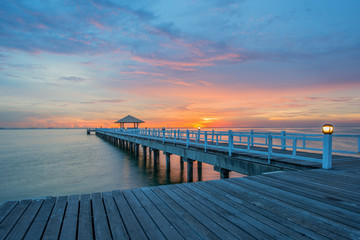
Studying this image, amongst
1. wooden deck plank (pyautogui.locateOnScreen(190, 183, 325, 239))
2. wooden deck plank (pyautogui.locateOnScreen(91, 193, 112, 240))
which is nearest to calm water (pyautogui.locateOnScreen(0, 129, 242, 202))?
wooden deck plank (pyautogui.locateOnScreen(190, 183, 325, 239))

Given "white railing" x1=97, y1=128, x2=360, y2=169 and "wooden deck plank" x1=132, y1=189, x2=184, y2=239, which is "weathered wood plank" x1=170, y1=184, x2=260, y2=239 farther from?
"white railing" x1=97, y1=128, x2=360, y2=169

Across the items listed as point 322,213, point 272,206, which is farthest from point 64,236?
point 322,213

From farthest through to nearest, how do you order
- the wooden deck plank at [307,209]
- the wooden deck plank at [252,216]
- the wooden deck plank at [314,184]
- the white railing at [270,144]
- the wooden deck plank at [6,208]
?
1. the white railing at [270,144]
2. the wooden deck plank at [314,184]
3. the wooden deck plank at [6,208]
4. the wooden deck plank at [307,209]
5. the wooden deck plank at [252,216]

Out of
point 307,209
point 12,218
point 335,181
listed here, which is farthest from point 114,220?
point 335,181

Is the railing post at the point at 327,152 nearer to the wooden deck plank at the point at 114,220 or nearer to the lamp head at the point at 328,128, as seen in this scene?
the lamp head at the point at 328,128

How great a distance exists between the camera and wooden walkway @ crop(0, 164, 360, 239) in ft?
8.32

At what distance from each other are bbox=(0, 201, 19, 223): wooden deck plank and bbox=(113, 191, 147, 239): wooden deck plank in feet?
5.08

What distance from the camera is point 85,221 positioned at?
2838mm

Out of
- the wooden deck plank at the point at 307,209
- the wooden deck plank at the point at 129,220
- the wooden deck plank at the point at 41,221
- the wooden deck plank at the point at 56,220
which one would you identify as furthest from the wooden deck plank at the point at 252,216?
the wooden deck plank at the point at 41,221

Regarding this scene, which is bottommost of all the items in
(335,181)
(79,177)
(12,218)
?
(79,177)

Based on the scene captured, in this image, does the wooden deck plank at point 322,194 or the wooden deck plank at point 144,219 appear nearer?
the wooden deck plank at point 144,219

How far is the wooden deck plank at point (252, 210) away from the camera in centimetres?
252

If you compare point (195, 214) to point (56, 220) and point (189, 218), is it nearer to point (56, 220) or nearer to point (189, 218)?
point (189, 218)

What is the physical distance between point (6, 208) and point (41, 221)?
96 centimetres
